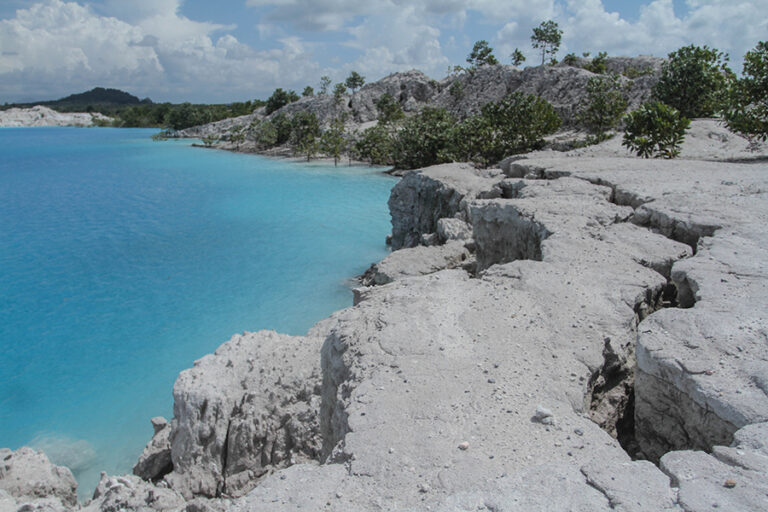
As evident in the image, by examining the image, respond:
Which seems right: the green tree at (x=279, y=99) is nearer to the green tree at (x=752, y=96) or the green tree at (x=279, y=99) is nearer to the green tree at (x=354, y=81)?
the green tree at (x=354, y=81)

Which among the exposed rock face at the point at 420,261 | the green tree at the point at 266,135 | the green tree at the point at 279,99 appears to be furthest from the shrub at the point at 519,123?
the green tree at the point at 279,99

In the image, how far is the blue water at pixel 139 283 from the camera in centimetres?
1354

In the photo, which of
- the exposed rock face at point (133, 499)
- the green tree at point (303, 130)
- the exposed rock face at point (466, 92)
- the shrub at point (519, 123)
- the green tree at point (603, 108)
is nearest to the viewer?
the exposed rock face at point (133, 499)

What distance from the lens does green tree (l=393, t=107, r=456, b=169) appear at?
137 ft

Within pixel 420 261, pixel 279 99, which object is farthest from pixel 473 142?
pixel 279 99

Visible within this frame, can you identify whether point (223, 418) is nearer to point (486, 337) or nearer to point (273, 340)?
point (273, 340)

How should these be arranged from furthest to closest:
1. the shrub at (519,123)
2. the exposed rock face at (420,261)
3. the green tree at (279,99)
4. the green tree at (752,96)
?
the green tree at (279,99) → the shrub at (519,123) → the green tree at (752,96) → the exposed rock face at (420,261)

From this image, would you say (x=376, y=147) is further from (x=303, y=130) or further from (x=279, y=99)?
(x=279, y=99)

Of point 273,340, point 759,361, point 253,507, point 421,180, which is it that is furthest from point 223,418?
point 421,180

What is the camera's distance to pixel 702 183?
12305 mm

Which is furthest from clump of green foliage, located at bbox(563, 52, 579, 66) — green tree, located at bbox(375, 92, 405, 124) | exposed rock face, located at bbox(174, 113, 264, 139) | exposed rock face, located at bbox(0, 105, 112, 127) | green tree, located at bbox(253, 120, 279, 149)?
exposed rock face, located at bbox(0, 105, 112, 127)

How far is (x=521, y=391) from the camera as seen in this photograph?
4855mm

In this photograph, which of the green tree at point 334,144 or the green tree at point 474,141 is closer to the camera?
the green tree at point 474,141

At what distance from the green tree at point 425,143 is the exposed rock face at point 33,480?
35.1 m
